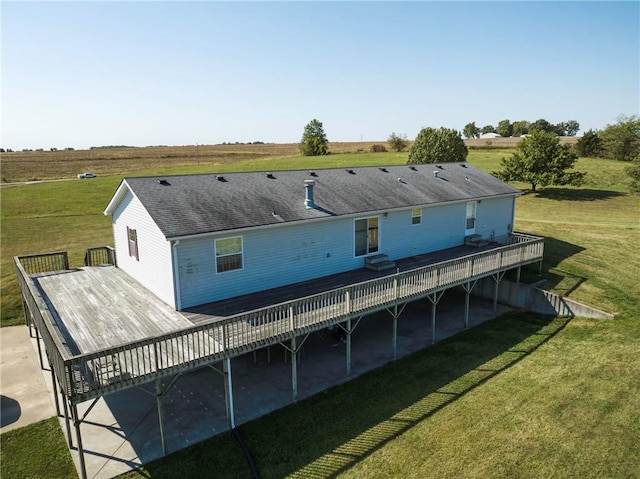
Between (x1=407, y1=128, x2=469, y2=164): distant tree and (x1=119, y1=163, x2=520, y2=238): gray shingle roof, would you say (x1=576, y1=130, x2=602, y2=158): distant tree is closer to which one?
(x1=407, y1=128, x2=469, y2=164): distant tree

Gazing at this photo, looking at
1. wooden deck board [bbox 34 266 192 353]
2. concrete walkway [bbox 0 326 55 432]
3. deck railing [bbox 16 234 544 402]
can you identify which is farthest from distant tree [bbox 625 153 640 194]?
concrete walkway [bbox 0 326 55 432]

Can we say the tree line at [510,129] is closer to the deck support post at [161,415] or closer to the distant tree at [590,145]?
the distant tree at [590,145]

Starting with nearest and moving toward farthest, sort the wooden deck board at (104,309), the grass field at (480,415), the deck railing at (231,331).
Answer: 1. the deck railing at (231,331)
2. the grass field at (480,415)
3. the wooden deck board at (104,309)

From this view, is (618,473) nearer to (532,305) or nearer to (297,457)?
(297,457)

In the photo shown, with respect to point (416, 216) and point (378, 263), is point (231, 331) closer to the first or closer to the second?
point (378, 263)

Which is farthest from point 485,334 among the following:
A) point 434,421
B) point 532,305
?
point 434,421

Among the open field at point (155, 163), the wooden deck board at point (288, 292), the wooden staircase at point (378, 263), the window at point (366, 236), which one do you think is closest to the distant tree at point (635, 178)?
the open field at point (155, 163)

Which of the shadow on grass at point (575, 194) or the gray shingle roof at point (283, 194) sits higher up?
the gray shingle roof at point (283, 194)

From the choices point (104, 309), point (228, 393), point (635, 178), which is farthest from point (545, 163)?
point (104, 309)
